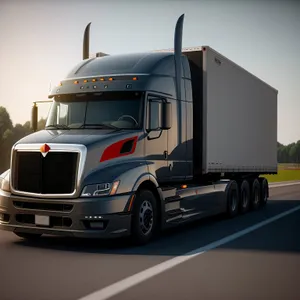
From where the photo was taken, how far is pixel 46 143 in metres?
8.79

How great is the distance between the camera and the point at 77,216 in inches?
329

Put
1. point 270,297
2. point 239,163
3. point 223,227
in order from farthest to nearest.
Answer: point 239,163 < point 223,227 < point 270,297

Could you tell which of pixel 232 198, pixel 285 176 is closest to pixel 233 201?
pixel 232 198

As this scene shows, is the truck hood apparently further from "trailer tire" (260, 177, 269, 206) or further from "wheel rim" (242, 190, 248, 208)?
"trailer tire" (260, 177, 269, 206)

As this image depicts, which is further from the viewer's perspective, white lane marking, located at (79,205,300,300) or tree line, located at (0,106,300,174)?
tree line, located at (0,106,300,174)

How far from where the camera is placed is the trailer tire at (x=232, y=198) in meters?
14.0

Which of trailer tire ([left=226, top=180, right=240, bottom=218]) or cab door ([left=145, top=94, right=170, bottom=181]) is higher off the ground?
cab door ([left=145, top=94, right=170, bottom=181])

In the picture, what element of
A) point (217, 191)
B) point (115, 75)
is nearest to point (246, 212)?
point (217, 191)

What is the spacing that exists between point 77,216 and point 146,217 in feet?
4.70

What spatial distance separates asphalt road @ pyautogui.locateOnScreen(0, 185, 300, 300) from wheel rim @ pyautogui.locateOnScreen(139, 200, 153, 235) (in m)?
0.36

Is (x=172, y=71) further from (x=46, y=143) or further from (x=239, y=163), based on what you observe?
(x=239, y=163)

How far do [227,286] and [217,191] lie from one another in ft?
24.0

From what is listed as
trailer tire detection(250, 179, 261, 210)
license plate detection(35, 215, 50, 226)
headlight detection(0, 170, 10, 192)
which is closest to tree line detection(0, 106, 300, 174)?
trailer tire detection(250, 179, 261, 210)

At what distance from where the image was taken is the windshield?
30.7 feet
